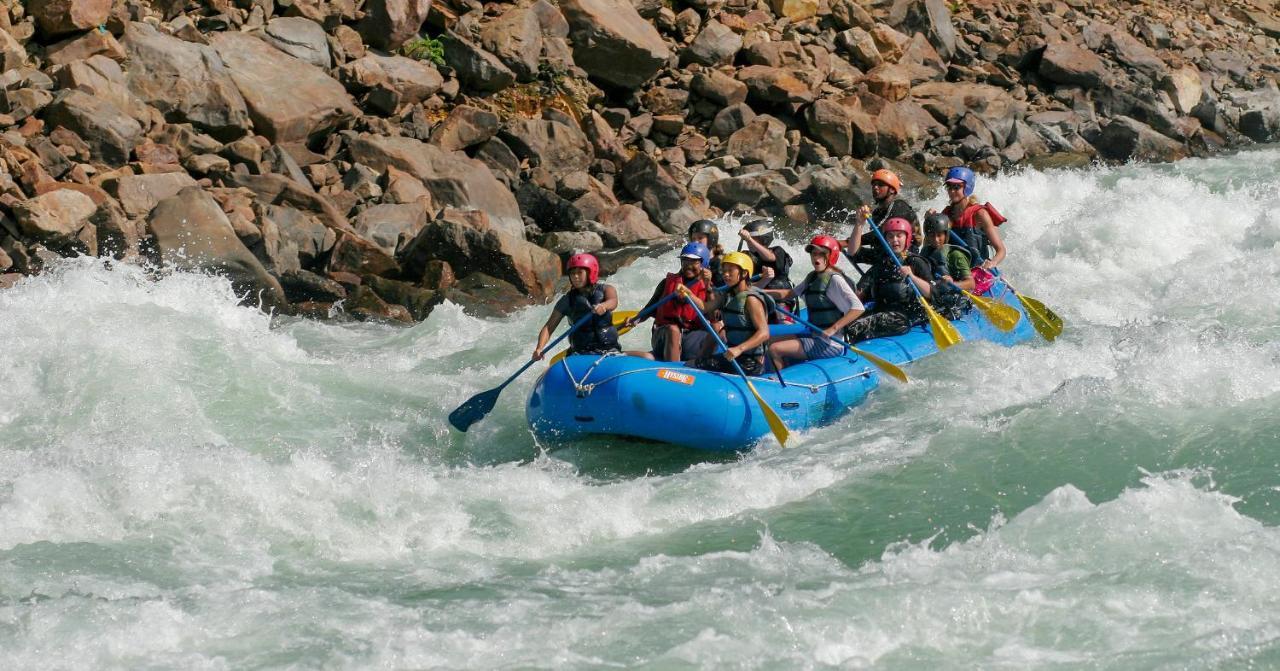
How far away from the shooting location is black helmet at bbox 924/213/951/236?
10742 millimetres

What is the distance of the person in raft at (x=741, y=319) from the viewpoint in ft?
29.5

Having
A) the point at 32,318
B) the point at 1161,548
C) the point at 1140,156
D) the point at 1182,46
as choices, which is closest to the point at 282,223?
the point at 32,318

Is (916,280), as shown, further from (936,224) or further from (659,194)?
(659,194)

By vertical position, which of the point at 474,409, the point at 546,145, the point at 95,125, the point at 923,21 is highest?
the point at 474,409

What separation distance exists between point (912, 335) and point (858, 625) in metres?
4.70

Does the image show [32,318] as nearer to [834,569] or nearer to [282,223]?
[282,223]

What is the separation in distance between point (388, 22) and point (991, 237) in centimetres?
942

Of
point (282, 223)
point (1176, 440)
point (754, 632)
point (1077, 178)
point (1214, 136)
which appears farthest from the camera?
point (1214, 136)

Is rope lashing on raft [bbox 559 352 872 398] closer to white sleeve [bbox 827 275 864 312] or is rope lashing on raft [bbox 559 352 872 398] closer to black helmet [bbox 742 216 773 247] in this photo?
white sleeve [bbox 827 275 864 312]

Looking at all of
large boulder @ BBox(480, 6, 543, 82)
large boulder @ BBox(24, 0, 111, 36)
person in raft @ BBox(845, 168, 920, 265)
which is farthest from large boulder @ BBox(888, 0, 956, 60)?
large boulder @ BBox(24, 0, 111, 36)

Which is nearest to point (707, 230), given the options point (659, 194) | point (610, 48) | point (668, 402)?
point (668, 402)

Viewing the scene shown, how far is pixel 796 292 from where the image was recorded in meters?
9.95

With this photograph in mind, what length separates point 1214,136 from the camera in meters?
21.5

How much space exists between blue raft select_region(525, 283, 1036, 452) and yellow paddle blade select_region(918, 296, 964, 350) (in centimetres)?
119
